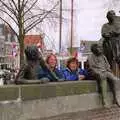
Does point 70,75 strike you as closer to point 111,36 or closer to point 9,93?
point 111,36

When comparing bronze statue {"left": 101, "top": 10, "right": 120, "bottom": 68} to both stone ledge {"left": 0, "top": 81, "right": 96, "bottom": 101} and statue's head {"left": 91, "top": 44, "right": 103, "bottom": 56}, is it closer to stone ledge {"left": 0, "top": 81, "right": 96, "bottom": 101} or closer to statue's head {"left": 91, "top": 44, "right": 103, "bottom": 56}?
statue's head {"left": 91, "top": 44, "right": 103, "bottom": 56}

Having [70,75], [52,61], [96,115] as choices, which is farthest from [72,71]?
[96,115]

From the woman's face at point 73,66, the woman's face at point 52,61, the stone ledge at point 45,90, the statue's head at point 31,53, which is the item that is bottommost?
the stone ledge at point 45,90

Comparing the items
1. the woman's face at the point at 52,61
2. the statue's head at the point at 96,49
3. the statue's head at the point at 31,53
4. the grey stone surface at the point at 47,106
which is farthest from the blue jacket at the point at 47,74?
the statue's head at the point at 96,49

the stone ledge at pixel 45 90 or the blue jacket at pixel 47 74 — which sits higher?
the blue jacket at pixel 47 74

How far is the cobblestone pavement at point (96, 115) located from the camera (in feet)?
31.0

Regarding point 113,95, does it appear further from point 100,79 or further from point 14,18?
point 14,18

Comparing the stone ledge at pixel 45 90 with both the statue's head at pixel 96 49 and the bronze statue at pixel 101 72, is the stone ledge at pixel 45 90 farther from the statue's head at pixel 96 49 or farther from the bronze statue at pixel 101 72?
the statue's head at pixel 96 49

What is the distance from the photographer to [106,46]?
12.8 metres

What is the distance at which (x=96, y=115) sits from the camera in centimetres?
1012

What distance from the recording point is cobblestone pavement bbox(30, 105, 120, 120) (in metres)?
9.45

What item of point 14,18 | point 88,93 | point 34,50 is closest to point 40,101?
point 34,50

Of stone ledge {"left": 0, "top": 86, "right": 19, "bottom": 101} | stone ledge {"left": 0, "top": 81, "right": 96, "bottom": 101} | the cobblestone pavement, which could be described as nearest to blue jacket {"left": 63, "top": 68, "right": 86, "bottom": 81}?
stone ledge {"left": 0, "top": 81, "right": 96, "bottom": 101}

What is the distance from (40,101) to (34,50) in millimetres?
888
